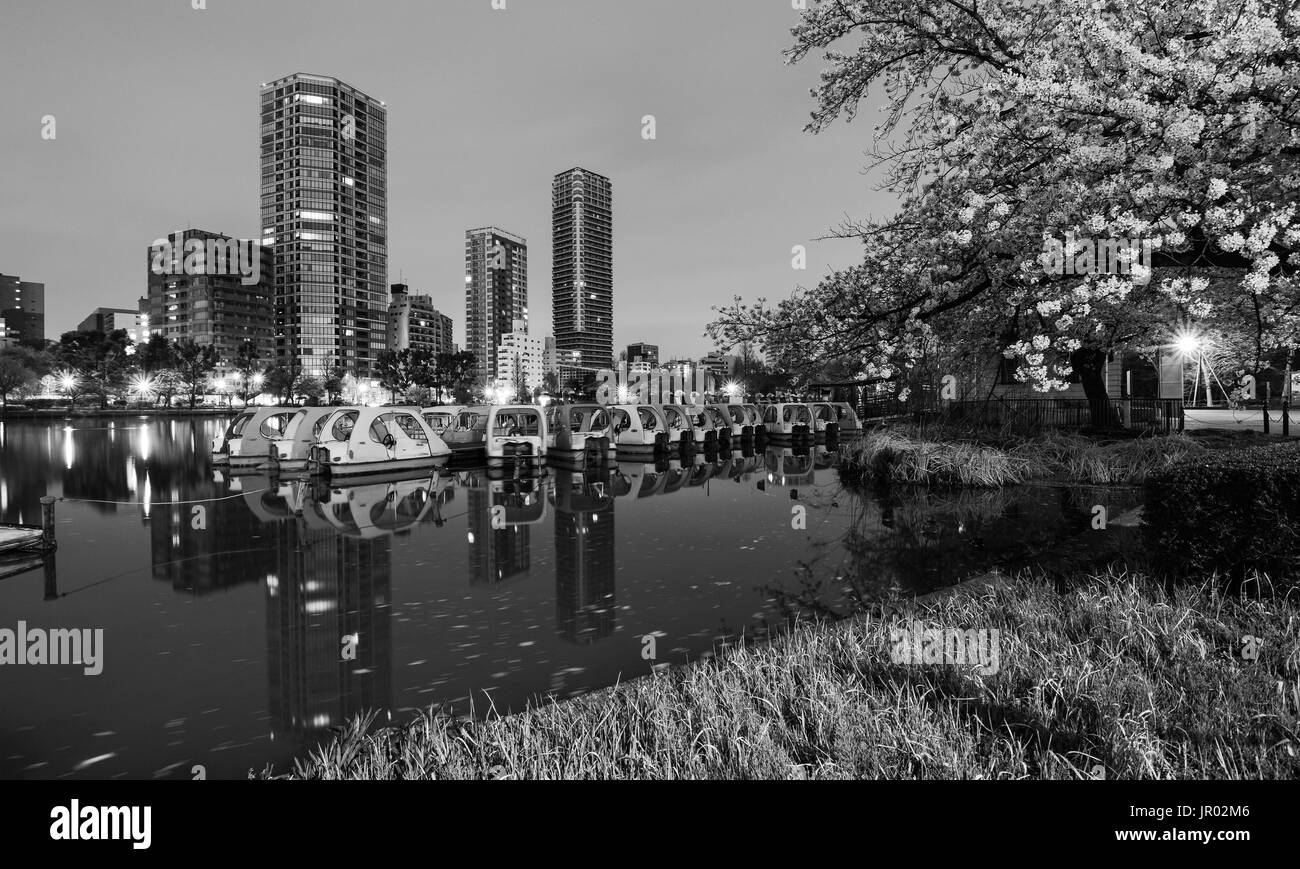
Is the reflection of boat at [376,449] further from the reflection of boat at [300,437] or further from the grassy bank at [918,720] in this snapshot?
the grassy bank at [918,720]

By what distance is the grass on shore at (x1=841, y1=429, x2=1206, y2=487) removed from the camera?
46.4 ft

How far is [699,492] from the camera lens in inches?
594

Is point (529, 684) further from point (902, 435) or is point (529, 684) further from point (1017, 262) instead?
point (902, 435)

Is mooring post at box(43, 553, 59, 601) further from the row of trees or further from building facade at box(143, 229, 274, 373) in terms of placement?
building facade at box(143, 229, 274, 373)

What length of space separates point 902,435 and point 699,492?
254 inches

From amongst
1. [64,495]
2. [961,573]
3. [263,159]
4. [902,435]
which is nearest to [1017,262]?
[961,573]

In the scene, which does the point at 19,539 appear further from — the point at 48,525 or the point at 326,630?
→ the point at 326,630

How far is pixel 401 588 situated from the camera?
733cm

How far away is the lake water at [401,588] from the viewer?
14.3 ft

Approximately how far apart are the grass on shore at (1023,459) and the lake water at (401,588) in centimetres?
120

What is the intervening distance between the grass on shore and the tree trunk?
3173 mm

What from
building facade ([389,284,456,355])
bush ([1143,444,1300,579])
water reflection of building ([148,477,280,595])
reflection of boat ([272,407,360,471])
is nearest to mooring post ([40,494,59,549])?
water reflection of building ([148,477,280,595])

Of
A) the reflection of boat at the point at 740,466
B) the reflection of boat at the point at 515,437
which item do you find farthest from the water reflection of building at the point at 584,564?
the reflection of boat at the point at 515,437

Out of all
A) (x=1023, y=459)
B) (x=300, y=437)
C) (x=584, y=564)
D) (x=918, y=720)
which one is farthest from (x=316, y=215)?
(x=918, y=720)
